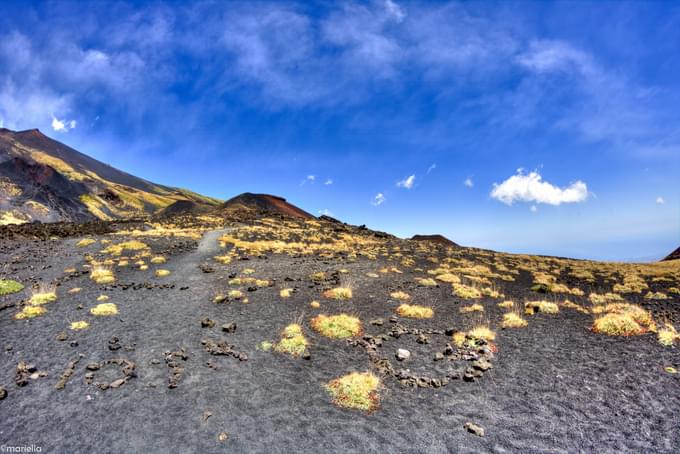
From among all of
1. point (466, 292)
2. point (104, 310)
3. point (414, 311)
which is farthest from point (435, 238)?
point (104, 310)

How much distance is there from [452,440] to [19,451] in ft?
31.7

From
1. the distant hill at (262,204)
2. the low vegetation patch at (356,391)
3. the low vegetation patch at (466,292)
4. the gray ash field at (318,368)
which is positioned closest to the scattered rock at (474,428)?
the gray ash field at (318,368)

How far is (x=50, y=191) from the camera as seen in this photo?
61.9m

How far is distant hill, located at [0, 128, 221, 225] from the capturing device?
52.1 m

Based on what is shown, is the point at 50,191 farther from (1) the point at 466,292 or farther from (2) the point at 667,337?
(2) the point at 667,337

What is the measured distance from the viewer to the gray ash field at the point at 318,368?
24.3 feet

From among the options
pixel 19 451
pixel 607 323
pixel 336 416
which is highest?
pixel 607 323

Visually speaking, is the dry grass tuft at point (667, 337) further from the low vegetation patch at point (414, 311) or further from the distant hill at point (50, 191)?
the distant hill at point (50, 191)

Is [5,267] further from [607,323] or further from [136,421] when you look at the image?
[607,323]

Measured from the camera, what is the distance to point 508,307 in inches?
709

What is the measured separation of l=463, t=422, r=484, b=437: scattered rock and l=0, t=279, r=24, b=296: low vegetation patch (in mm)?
22752

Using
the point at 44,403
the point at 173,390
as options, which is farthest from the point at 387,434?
the point at 44,403

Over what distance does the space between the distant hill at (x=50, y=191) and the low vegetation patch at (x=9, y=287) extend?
36.1m

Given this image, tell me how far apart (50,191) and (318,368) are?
77.5 meters
